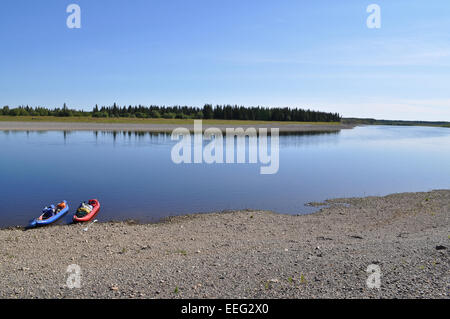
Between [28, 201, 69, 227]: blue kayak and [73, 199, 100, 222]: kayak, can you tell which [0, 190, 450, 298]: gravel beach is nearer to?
[73, 199, 100, 222]: kayak

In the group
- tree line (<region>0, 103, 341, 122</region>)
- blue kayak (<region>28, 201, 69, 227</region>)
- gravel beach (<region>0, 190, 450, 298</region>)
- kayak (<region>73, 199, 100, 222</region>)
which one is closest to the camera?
gravel beach (<region>0, 190, 450, 298</region>)

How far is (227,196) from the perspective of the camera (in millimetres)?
19922

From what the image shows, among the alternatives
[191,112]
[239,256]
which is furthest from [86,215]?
[191,112]

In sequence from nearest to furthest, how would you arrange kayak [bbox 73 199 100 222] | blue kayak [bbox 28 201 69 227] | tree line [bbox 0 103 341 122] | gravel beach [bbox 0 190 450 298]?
Result: gravel beach [bbox 0 190 450 298]
blue kayak [bbox 28 201 69 227]
kayak [bbox 73 199 100 222]
tree line [bbox 0 103 341 122]

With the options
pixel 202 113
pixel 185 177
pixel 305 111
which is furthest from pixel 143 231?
pixel 305 111

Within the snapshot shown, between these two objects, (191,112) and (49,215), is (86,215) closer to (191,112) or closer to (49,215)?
(49,215)

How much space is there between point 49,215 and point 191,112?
140 meters

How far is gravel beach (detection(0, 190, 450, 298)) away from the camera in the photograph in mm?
6730

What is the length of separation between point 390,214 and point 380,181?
35.9 feet

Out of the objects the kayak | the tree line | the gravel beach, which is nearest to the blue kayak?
the kayak

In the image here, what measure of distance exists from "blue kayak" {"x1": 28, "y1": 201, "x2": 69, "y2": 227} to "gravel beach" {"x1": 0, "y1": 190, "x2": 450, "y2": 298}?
1.04 meters

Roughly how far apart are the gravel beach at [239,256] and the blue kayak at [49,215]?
3.40 feet

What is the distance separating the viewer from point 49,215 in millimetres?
14445

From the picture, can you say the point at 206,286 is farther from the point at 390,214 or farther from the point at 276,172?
the point at 276,172
